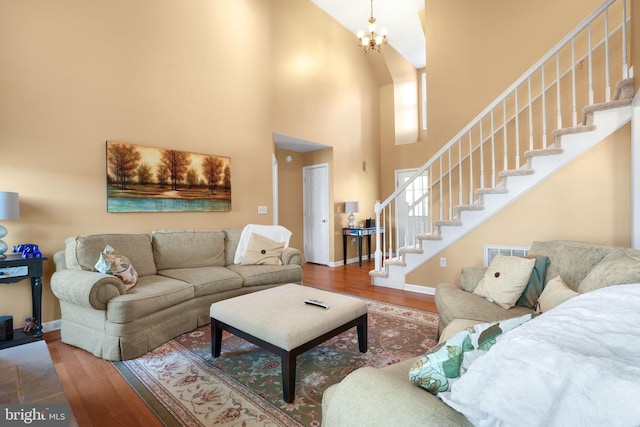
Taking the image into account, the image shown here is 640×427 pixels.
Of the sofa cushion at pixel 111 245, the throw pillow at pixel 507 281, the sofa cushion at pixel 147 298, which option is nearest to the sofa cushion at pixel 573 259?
the throw pillow at pixel 507 281

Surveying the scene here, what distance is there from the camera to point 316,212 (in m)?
6.32

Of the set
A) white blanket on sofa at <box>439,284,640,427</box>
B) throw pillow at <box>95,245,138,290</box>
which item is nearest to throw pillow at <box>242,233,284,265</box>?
throw pillow at <box>95,245,138,290</box>

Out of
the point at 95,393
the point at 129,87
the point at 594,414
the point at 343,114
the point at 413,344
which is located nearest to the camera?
the point at 594,414

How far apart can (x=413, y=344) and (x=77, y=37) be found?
4.25 metres

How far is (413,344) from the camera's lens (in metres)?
2.48

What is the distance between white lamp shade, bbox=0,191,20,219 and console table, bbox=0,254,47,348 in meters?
0.34

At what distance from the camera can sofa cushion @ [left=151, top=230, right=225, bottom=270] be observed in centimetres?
335

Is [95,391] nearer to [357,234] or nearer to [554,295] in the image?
[554,295]

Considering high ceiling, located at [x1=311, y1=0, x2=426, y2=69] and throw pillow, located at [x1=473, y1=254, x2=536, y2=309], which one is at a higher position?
high ceiling, located at [x1=311, y1=0, x2=426, y2=69]

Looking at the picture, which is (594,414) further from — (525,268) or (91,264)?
(91,264)

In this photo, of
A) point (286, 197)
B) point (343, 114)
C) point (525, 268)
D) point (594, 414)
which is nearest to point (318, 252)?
point (286, 197)

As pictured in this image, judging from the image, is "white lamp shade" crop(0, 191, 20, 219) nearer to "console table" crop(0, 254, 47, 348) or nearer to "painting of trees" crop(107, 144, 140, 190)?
"console table" crop(0, 254, 47, 348)

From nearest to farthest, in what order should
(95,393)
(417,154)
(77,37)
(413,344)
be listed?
(95,393), (413,344), (77,37), (417,154)

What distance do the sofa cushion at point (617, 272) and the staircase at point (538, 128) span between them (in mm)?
1616
